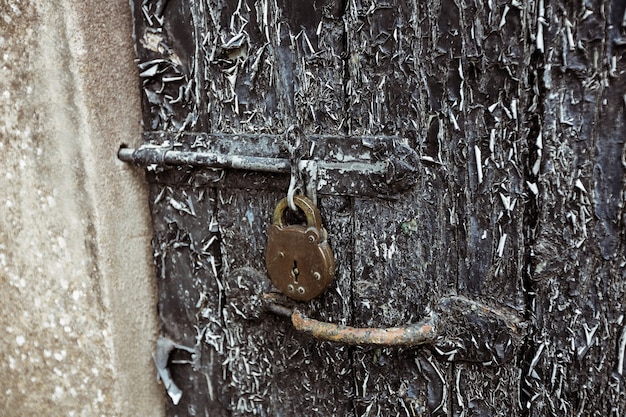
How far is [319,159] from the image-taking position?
28.4 inches

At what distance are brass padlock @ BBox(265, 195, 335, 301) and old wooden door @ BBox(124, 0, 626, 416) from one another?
34 millimetres

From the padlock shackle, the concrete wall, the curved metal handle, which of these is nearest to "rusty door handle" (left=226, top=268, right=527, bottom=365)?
the curved metal handle

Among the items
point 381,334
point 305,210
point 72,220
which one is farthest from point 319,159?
point 72,220

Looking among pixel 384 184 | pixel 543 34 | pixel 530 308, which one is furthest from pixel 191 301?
pixel 543 34

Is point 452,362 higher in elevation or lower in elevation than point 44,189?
lower

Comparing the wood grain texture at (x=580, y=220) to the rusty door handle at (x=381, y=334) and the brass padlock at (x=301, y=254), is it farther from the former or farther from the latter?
the brass padlock at (x=301, y=254)

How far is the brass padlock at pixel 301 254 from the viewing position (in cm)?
71

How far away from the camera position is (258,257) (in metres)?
0.80

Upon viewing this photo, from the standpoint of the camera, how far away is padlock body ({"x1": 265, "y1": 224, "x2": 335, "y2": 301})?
708 millimetres

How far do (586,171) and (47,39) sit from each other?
678mm

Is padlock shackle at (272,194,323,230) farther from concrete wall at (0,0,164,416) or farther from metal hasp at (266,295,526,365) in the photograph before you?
concrete wall at (0,0,164,416)

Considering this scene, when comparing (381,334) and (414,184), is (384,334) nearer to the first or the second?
(381,334)

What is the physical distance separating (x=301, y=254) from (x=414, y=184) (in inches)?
6.3

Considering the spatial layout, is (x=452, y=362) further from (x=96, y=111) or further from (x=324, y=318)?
(x=96, y=111)
